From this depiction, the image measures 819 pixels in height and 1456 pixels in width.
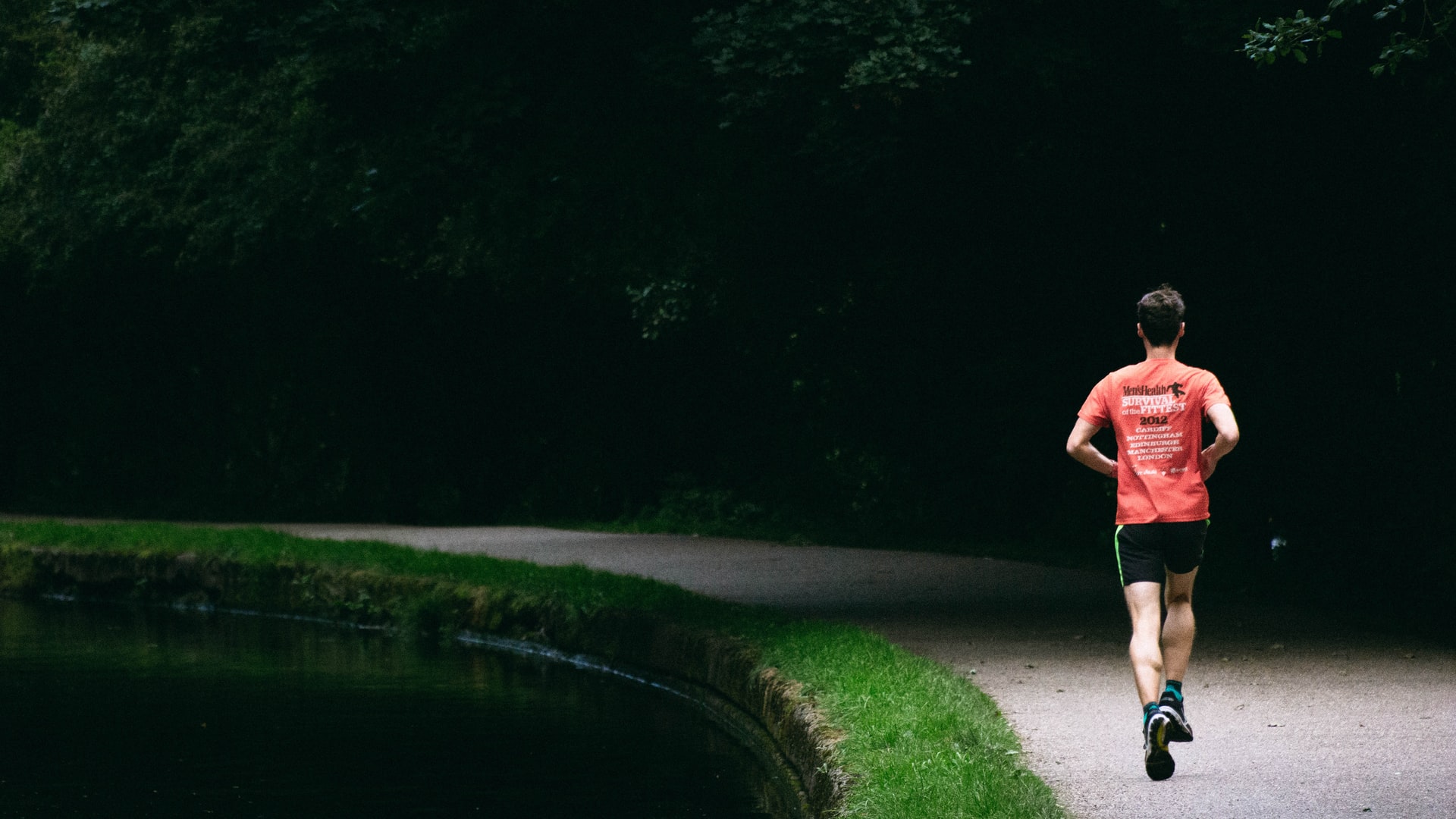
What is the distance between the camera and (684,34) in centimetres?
1120

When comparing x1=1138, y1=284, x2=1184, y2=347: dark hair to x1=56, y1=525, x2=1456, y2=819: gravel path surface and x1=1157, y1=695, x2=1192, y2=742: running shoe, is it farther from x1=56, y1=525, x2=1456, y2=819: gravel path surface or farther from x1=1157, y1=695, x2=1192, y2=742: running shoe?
x1=56, y1=525, x2=1456, y2=819: gravel path surface

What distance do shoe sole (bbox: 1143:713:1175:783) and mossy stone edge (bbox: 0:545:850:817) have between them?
1.08 meters

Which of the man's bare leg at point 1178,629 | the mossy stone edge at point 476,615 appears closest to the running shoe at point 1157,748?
the man's bare leg at point 1178,629

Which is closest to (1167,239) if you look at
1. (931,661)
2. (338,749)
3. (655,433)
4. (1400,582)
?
(1400,582)

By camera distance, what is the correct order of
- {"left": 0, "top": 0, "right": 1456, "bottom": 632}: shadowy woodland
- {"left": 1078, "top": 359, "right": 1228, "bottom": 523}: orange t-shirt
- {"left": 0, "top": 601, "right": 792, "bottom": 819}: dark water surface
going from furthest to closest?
{"left": 0, "top": 0, "right": 1456, "bottom": 632}: shadowy woodland → {"left": 0, "top": 601, "right": 792, "bottom": 819}: dark water surface → {"left": 1078, "top": 359, "right": 1228, "bottom": 523}: orange t-shirt

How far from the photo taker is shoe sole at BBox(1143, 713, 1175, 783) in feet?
19.5

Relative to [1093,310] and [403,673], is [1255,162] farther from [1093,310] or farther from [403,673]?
[403,673]

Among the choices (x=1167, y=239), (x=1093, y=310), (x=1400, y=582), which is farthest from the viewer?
(x=1093, y=310)

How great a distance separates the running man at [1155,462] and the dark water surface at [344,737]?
2.00m

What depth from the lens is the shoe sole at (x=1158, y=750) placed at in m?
5.93

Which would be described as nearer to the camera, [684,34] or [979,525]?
[684,34]

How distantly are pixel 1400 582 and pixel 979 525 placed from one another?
6.23 metres

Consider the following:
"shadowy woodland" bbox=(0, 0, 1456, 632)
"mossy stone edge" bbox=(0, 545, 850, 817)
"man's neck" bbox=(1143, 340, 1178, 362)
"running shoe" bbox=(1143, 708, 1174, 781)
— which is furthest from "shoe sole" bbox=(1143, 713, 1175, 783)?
"shadowy woodland" bbox=(0, 0, 1456, 632)

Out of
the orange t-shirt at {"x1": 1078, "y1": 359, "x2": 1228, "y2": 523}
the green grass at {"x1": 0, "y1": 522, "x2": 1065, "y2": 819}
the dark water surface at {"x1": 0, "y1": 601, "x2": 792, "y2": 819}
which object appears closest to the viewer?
the green grass at {"x1": 0, "y1": 522, "x2": 1065, "y2": 819}
